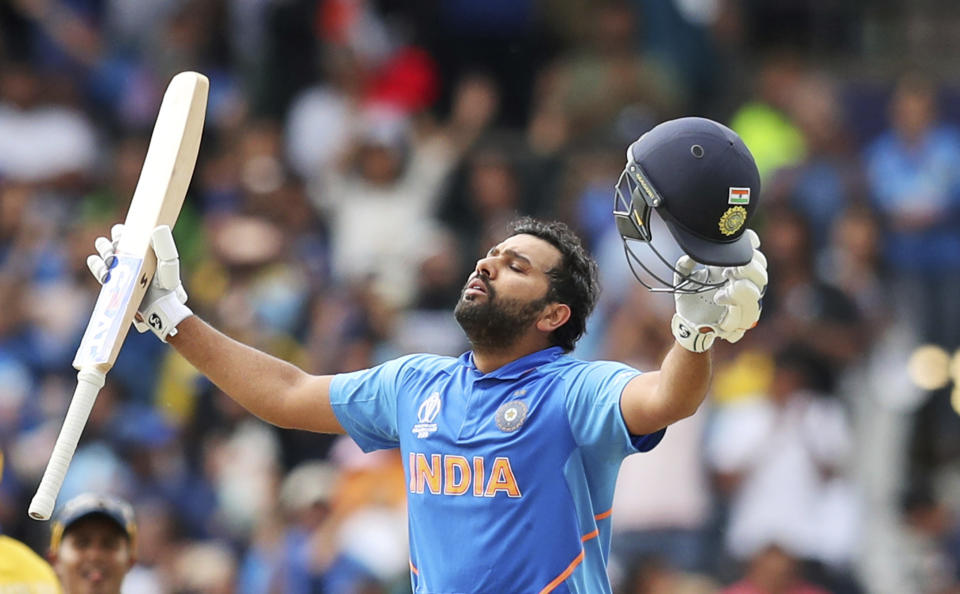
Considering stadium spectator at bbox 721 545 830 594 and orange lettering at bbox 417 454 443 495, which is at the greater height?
stadium spectator at bbox 721 545 830 594

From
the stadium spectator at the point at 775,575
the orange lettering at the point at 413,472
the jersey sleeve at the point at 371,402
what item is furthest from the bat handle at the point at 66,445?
the stadium spectator at the point at 775,575

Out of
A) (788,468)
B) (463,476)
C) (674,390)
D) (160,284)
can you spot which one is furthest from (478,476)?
(788,468)

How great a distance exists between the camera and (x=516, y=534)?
5133 millimetres

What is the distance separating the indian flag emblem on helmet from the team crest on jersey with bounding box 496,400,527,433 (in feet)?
3.12

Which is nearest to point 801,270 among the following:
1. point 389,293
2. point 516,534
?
point 389,293

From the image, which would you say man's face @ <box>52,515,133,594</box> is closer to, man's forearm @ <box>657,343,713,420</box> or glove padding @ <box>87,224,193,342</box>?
glove padding @ <box>87,224,193,342</box>

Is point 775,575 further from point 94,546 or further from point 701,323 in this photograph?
point 701,323

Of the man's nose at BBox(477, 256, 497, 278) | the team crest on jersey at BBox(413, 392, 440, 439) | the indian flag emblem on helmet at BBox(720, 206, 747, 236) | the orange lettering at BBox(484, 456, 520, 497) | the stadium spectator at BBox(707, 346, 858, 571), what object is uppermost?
the stadium spectator at BBox(707, 346, 858, 571)

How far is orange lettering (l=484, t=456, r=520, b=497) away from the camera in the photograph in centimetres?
517

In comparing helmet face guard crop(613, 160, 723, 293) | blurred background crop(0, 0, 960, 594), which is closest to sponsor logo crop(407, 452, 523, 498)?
helmet face guard crop(613, 160, 723, 293)

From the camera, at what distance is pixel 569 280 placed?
5.69m

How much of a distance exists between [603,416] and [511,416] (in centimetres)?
35

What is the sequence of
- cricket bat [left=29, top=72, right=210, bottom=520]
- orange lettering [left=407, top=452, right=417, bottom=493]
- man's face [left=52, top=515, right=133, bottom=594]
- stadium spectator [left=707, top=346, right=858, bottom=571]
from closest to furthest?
cricket bat [left=29, top=72, right=210, bottom=520], orange lettering [left=407, top=452, right=417, bottom=493], man's face [left=52, top=515, right=133, bottom=594], stadium spectator [left=707, top=346, right=858, bottom=571]

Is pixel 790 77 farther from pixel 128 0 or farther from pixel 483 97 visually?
pixel 128 0
